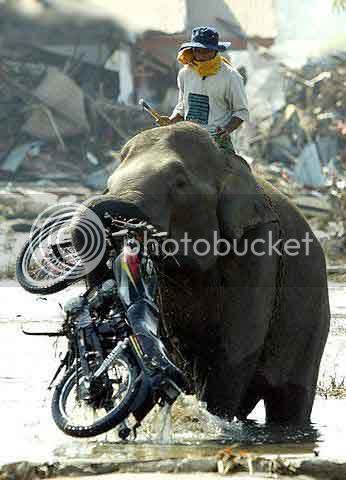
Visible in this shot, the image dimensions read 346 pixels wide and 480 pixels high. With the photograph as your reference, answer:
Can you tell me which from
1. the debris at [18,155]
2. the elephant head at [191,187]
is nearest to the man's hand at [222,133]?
the elephant head at [191,187]

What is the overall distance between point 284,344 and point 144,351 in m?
2.70

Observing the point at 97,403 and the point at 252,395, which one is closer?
the point at 97,403

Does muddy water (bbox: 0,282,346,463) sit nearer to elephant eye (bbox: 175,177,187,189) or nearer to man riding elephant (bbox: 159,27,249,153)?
elephant eye (bbox: 175,177,187,189)

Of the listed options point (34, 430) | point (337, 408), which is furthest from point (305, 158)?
point (34, 430)

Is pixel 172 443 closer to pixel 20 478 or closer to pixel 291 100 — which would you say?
pixel 20 478

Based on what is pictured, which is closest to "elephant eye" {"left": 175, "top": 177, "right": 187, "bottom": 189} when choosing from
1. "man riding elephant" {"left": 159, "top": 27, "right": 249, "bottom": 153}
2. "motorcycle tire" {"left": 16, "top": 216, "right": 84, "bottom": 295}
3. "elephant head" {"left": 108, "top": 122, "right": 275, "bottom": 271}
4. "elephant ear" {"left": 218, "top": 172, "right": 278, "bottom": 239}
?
"elephant head" {"left": 108, "top": 122, "right": 275, "bottom": 271}

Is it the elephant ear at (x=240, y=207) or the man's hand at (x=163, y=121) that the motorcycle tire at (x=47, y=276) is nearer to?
the elephant ear at (x=240, y=207)

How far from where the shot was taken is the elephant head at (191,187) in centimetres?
875

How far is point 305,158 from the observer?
3088cm

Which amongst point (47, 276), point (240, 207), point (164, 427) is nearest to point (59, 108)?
point (240, 207)

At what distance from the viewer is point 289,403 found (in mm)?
10234

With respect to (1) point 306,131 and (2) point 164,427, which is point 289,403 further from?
(1) point 306,131

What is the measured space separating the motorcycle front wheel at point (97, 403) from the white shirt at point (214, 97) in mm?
2665

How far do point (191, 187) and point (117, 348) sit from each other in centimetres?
165
